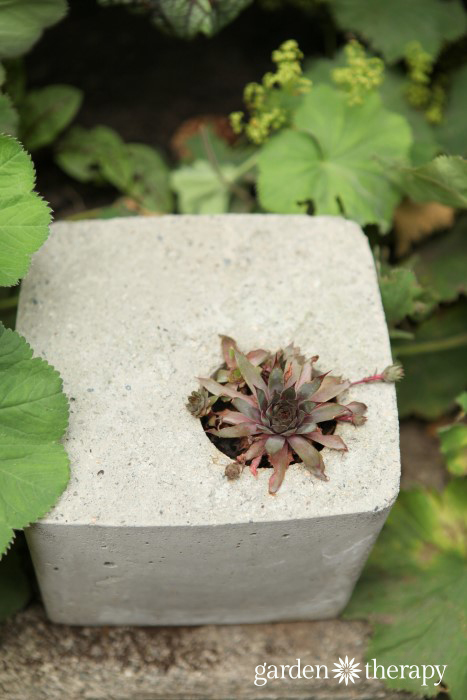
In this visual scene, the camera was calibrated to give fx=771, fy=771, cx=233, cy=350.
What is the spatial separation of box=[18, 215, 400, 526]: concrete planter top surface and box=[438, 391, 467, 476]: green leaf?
370 millimetres

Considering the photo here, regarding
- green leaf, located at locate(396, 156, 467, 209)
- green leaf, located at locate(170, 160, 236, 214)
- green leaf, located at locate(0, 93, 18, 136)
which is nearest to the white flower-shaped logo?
green leaf, located at locate(396, 156, 467, 209)

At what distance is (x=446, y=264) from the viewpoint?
2486mm

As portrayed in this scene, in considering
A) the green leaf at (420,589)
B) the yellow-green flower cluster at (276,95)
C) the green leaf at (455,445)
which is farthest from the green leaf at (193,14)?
the green leaf at (420,589)

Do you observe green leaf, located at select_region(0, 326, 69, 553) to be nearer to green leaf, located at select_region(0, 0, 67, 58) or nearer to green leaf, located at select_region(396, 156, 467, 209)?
green leaf, located at select_region(0, 0, 67, 58)

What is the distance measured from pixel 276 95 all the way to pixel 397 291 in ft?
2.47

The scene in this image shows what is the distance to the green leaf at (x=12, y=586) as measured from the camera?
2.01 m

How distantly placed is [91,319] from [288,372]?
49 centimetres

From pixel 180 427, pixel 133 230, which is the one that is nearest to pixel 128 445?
pixel 180 427

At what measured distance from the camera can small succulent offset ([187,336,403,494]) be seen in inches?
63.2

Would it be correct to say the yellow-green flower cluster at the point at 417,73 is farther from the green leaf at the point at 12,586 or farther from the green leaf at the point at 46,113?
the green leaf at the point at 12,586

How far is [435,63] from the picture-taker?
2.70 metres

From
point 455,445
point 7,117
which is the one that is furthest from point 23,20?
point 455,445

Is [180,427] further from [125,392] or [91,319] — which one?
[91,319]

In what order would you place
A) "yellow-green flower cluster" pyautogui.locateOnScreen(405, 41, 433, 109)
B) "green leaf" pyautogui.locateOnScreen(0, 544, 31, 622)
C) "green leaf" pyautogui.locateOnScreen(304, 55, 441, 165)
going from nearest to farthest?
1. "green leaf" pyautogui.locateOnScreen(0, 544, 31, 622)
2. "yellow-green flower cluster" pyautogui.locateOnScreen(405, 41, 433, 109)
3. "green leaf" pyautogui.locateOnScreen(304, 55, 441, 165)
